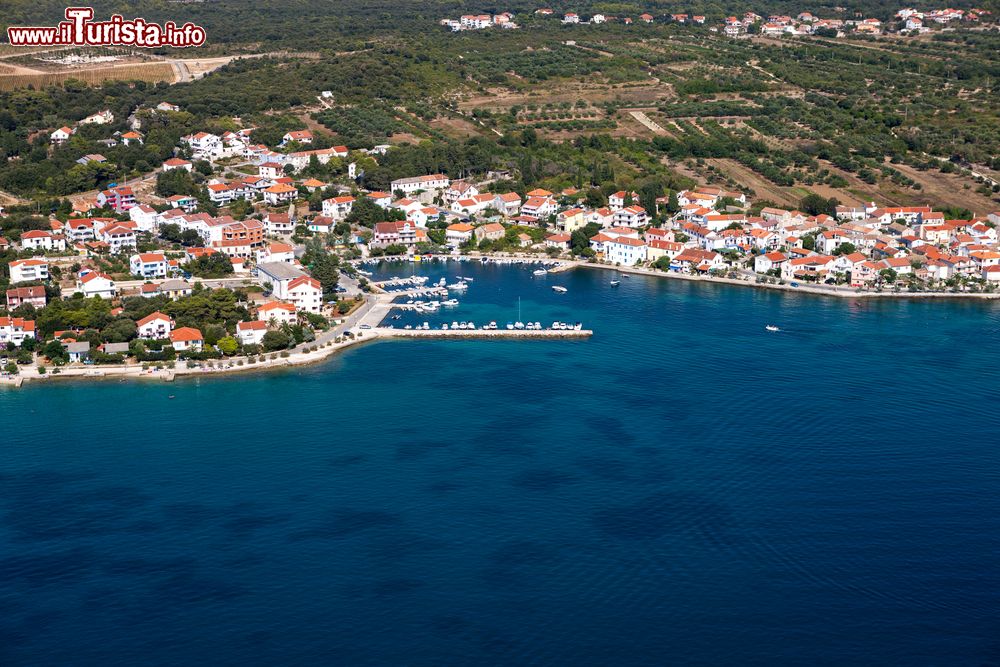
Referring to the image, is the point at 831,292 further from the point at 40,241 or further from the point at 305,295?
the point at 40,241

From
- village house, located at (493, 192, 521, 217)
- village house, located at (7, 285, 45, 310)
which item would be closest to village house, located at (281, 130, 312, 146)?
village house, located at (493, 192, 521, 217)

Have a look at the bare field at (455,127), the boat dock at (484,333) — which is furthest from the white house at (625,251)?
the bare field at (455,127)

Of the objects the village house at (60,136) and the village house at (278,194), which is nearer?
the village house at (278,194)

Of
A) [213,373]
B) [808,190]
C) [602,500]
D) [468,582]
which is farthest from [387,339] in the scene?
[808,190]

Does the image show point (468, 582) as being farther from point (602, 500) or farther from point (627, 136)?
point (627, 136)

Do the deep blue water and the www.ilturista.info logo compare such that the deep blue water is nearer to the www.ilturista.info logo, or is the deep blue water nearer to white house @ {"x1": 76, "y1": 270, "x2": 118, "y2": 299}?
white house @ {"x1": 76, "y1": 270, "x2": 118, "y2": 299}

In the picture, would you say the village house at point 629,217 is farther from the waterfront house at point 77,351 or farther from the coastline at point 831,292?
the waterfront house at point 77,351
